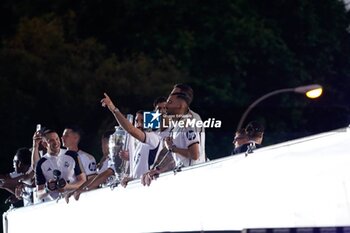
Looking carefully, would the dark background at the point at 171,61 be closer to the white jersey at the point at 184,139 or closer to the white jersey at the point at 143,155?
the white jersey at the point at 143,155

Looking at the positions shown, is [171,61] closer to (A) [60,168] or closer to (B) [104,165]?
(B) [104,165]

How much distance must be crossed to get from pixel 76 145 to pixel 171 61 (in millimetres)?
30892

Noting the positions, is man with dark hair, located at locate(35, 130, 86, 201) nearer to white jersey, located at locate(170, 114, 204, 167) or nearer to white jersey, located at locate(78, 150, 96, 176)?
white jersey, located at locate(78, 150, 96, 176)

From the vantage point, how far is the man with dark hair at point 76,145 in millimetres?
14320

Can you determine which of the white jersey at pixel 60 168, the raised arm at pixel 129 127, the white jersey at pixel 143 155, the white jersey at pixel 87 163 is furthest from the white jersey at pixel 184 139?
the white jersey at pixel 87 163

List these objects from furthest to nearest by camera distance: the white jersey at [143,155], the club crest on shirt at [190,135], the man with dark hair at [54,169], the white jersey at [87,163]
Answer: the white jersey at [87,163]
the man with dark hair at [54,169]
the white jersey at [143,155]
the club crest on shirt at [190,135]

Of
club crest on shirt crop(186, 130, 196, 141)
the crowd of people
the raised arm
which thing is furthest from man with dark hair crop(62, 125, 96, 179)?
club crest on shirt crop(186, 130, 196, 141)

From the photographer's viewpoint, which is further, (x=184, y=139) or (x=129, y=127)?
(x=129, y=127)

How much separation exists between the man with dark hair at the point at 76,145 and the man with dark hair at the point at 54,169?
0.12m

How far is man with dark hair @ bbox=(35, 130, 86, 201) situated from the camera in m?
14.0

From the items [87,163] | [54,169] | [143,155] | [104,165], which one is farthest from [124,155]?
[87,163]

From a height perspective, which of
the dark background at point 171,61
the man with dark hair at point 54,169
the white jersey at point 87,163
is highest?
the dark background at point 171,61

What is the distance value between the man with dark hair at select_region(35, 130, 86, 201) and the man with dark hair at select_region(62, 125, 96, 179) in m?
0.12

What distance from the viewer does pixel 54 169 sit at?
1400cm
